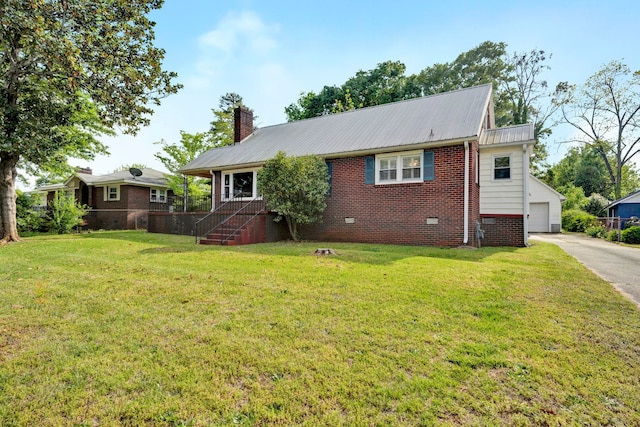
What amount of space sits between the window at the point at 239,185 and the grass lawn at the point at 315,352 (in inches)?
377

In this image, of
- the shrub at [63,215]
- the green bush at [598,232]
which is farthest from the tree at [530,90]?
the shrub at [63,215]

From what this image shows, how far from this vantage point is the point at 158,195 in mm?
23438

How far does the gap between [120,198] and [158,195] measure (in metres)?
2.48

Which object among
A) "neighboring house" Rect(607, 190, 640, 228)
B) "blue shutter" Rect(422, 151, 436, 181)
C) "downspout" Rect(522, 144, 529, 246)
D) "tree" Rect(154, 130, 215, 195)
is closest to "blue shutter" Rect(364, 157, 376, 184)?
"blue shutter" Rect(422, 151, 436, 181)

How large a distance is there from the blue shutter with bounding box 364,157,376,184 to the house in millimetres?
36

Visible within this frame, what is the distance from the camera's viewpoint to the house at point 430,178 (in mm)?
10305

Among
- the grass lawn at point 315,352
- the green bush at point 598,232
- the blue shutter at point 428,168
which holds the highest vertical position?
the blue shutter at point 428,168

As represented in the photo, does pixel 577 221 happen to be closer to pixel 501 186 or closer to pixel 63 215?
pixel 501 186

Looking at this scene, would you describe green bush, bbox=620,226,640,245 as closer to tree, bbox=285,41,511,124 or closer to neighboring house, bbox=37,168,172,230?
tree, bbox=285,41,511,124

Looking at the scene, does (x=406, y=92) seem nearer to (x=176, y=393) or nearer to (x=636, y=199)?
(x=636, y=199)

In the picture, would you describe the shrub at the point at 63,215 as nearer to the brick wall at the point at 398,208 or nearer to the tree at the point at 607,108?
the brick wall at the point at 398,208

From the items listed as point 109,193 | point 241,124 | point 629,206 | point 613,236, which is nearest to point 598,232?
point 613,236

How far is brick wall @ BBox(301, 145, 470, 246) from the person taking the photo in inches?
404

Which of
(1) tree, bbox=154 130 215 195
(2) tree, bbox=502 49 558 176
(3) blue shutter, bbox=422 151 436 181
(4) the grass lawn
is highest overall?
(2) tree, bbox=502 49 558 176
